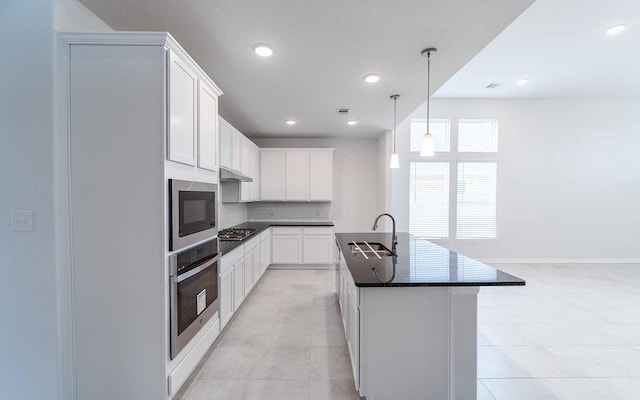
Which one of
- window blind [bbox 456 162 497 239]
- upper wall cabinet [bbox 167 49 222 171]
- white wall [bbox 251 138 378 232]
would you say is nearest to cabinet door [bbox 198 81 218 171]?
upper wall cabinet [bbox 167 49 222 171]

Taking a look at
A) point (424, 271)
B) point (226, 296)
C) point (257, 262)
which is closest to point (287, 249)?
point (257, 262)

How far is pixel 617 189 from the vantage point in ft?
17.5

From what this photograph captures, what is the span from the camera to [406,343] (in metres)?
1.64

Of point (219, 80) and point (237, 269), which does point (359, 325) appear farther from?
point (219, 80)

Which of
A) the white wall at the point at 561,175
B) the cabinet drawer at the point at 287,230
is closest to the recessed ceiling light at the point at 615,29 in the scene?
the white wall at the point at 561,175

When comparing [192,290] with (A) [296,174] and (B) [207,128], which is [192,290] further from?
(A) [296,174]

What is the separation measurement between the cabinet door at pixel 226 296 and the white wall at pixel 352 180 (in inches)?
125

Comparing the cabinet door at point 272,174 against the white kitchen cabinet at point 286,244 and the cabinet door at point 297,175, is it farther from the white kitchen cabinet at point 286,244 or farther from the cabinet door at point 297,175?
the white kitchen cabinet at point 286,244

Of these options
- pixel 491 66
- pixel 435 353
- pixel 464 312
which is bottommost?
pixel 435 353

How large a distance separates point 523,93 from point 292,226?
201 inches

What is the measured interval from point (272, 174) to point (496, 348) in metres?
4.22

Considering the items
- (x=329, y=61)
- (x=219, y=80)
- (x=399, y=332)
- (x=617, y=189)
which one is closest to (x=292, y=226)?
(x=219, y=80)

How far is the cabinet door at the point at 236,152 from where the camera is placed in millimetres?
3648

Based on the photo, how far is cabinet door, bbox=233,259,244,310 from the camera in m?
2.81
